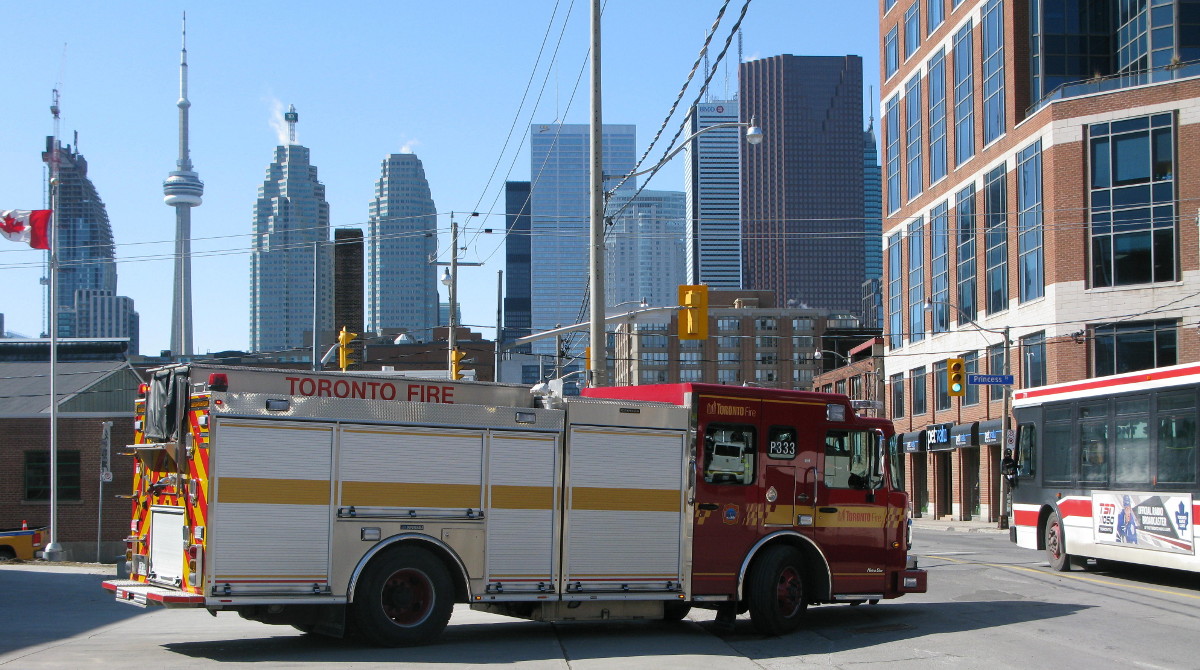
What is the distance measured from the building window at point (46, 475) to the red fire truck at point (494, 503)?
31639mm

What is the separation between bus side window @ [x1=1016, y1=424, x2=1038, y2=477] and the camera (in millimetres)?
21359

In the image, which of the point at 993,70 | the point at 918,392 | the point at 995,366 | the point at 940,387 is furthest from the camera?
the point at 918,392

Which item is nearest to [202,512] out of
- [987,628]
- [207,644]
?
[207,644]

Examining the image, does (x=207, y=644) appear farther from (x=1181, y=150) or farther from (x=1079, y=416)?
→ (x=1181, y=150)

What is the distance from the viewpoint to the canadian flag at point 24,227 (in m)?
33.2

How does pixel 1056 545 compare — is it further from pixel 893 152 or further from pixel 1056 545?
pixel 893 152

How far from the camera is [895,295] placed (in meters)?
64.1

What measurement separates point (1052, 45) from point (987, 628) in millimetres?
39533

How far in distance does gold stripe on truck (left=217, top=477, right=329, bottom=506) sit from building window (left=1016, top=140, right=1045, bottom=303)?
127 feet

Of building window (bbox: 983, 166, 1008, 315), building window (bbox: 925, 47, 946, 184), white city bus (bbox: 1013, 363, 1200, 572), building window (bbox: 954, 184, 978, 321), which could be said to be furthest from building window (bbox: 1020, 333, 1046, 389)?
white city bus (bbox: 1013, 363, 1200, 572)

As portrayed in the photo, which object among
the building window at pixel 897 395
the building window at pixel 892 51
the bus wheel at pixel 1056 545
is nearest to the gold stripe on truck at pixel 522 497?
the bus wheel at pixel 1056 545

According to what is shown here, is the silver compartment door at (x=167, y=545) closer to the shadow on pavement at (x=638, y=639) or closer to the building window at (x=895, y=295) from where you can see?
the shadow on pavement at (x=638, y=639)

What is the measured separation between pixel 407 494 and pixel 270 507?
1347 millimetres

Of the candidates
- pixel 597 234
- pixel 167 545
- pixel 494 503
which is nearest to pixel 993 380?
pixel 597 234
